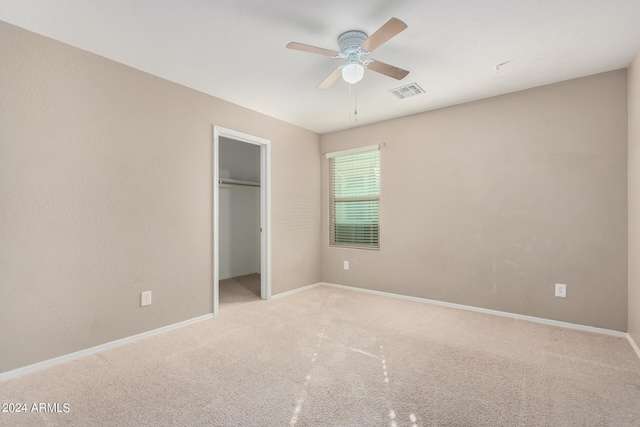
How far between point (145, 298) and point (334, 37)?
2729mm

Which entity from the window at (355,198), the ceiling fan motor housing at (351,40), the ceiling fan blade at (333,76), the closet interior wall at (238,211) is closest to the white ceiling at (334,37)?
the ceiling fan motor housing at (351,40)

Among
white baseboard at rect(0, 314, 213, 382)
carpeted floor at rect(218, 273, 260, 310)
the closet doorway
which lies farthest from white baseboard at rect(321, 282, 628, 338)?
white baseboard at rect(0, 314, 213, 382)

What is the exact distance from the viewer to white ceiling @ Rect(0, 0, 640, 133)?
1.92 metres

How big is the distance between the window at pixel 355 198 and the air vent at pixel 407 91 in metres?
1.00

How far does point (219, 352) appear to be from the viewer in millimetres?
2434

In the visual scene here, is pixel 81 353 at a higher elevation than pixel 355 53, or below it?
below

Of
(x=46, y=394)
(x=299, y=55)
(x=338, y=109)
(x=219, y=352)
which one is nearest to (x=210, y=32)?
(x=299, y=55)

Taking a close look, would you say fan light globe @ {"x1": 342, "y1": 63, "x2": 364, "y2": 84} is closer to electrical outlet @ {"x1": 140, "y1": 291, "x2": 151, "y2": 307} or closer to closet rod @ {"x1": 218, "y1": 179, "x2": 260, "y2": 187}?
electrical outlet @ {"x1": 140, "y1": 291, "x2": 151, "y2": 307}

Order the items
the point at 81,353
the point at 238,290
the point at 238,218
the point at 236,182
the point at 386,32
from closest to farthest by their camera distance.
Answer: the point at 386,32
the point at 81,353
the point at 238,290
the point at 236,182
the point at 238,218

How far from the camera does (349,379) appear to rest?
202cm

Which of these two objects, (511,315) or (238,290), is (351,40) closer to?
(511,315)

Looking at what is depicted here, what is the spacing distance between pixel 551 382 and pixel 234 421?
1992 mm

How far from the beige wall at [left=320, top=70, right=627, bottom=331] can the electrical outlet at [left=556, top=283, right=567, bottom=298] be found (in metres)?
0.04

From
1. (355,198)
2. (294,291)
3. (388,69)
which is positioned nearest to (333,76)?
(388,69)
